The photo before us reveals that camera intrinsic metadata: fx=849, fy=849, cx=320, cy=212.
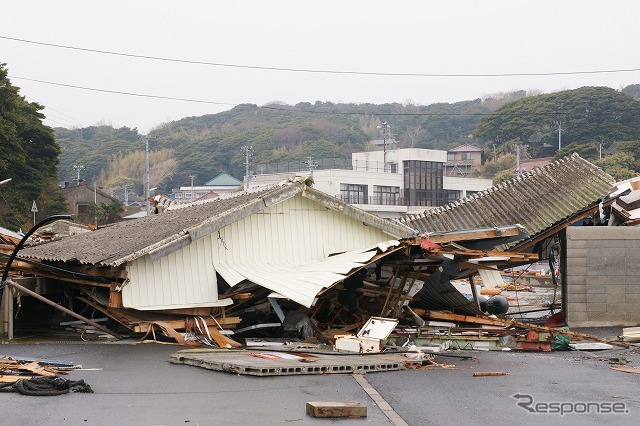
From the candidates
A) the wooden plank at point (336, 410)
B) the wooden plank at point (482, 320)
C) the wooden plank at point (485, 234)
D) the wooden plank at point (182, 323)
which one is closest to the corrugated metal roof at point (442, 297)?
the wooden plank at point (482, 320)

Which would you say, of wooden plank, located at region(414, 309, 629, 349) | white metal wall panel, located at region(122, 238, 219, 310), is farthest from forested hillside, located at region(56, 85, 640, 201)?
white metal wall panel, located at region(122, 238, 219, 310)

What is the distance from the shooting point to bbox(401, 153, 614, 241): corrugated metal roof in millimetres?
21422

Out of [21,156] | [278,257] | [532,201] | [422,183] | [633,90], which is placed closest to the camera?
[278,257]

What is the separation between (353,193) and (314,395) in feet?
190

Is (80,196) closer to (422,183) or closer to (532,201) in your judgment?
(422,183)

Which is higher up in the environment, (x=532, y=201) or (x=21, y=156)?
(x=21, y=156)

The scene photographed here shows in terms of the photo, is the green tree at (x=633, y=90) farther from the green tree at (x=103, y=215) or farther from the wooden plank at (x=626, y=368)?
the wooden plank at (x=626, y=368)

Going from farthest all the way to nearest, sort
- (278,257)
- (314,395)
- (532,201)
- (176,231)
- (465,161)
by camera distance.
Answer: (465,161) → (532,201) → (278,257) → (176,231) → (314,395)

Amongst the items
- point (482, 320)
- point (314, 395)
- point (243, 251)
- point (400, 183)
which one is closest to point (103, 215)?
point (400, 183)

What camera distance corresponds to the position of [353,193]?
2685 inches

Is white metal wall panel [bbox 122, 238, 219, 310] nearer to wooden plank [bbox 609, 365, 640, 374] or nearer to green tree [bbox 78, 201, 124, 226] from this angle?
wooden plank [bbox 609, 365, 640, 374]

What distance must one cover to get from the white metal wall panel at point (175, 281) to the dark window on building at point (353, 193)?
49381 millimetres

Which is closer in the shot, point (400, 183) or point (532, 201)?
point (532, 201)

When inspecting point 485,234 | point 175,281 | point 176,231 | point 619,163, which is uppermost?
point 619,163
